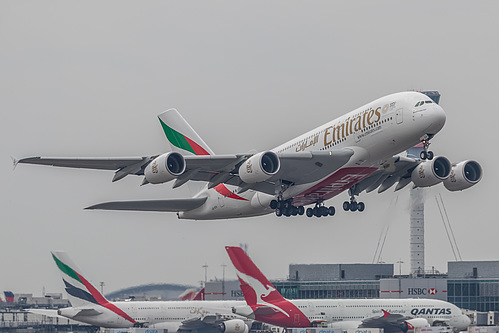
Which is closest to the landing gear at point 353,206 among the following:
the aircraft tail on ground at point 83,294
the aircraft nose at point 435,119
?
the aircraft nose at point 435,119

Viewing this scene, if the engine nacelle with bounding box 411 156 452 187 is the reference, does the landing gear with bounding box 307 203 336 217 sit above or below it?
below

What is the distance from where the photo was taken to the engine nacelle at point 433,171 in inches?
2096

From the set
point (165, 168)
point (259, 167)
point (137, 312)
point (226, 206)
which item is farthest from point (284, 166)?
point (137, 312)

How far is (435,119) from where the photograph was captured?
149 ft

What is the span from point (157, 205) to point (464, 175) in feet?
60.3

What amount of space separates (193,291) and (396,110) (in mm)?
48928

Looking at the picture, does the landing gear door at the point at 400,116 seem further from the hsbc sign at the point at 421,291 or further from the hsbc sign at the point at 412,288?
the hsbc sign at the point at 421,291

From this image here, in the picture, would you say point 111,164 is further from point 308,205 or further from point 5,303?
point 5,303

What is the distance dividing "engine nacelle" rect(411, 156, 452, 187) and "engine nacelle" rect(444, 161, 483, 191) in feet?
3.71

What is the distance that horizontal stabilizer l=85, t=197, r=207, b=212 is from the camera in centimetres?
5441

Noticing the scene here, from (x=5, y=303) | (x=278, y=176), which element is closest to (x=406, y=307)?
(x=278, y=176)

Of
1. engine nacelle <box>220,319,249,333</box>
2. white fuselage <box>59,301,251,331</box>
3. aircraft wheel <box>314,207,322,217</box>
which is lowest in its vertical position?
engine nacelle <box>220,319,249,333</box>

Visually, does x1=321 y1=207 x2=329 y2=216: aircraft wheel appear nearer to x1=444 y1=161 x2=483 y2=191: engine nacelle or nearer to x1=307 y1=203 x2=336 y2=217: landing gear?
x1=307 y1=203 x2=336 y2=217: landing gear

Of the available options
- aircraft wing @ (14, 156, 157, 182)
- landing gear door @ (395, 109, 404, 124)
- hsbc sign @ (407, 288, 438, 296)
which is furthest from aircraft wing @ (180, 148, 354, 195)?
hsbc sign @ (407, 288, 438, 296)
